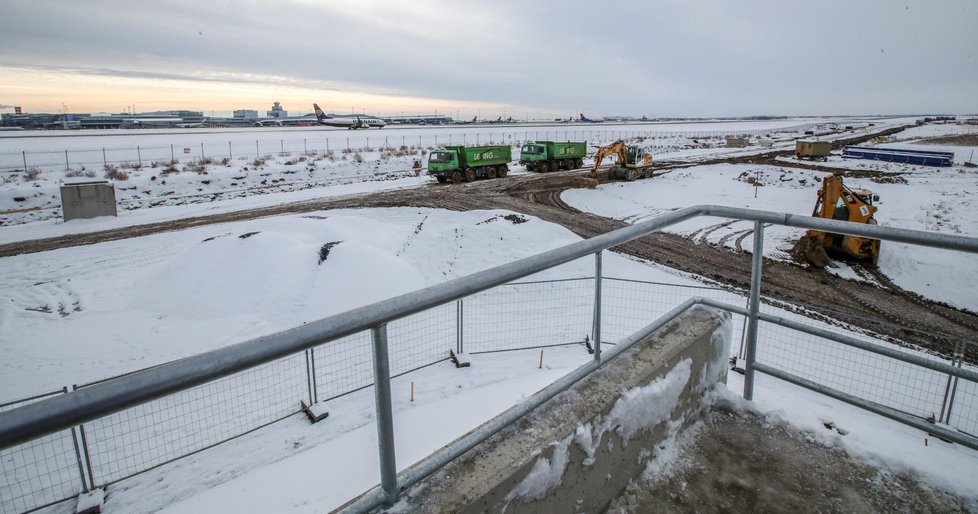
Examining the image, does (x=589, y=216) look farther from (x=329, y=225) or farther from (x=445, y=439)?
(x=445, y=439)

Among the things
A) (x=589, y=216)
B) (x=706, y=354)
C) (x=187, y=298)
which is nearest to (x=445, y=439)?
(x=706, y=354)

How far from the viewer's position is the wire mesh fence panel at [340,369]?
9.83 m

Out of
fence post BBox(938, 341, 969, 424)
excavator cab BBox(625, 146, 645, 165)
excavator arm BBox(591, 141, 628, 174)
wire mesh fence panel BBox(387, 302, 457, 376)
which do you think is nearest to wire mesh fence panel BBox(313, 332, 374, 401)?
wire mesh fence panel BBox(387, 302, 457, 376)

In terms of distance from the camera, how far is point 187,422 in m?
8.58

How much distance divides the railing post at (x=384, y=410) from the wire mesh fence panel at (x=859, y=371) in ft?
29.7

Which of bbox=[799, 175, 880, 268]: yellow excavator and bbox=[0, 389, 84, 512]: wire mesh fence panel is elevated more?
bbox=[799, 175, 880, 268]: yellow excavator

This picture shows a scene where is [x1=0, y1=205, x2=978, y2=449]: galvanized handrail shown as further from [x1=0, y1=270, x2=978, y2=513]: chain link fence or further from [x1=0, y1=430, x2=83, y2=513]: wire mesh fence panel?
[x1=0, y1=430, x2=83, y2=513]: wire mesh fence panel

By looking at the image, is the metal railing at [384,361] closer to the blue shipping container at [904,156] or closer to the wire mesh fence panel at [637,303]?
the wire mesh fence panel at [637,303]

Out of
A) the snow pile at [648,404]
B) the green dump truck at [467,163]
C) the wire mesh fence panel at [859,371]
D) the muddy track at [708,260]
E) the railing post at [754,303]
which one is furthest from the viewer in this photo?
the green dump truck at [467,163]

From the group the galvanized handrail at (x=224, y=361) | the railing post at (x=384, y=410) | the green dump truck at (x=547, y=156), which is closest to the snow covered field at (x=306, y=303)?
the galvanized handrail at (x=224, y=361)

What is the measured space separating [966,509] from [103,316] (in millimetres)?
16022

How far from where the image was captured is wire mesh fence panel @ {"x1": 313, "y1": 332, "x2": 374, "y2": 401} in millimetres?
9828

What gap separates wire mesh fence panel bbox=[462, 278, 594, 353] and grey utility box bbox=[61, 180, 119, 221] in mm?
18947

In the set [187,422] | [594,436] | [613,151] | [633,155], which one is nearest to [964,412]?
[594,436]
